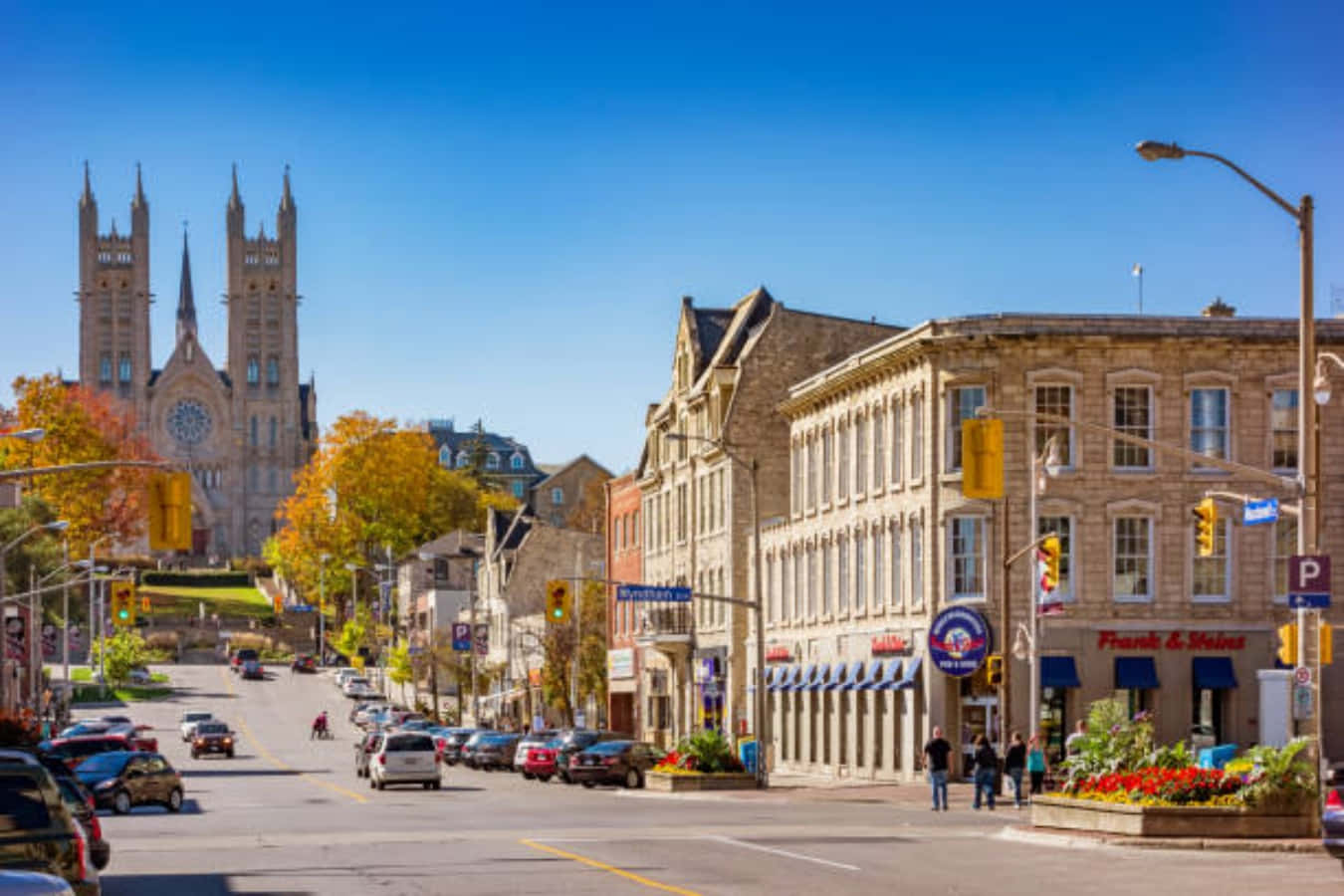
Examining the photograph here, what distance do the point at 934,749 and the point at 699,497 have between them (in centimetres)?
3649

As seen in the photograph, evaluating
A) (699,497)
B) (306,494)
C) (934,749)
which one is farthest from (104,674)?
(934,749)

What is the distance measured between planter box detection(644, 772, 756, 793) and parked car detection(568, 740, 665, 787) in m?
3.52

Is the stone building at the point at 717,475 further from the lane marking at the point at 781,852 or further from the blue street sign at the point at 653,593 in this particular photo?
the lane marking at the point at 781,852

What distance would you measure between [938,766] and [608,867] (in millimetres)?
16125

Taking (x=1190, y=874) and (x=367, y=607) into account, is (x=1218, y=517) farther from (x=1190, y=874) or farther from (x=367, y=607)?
(x=367, y=607)

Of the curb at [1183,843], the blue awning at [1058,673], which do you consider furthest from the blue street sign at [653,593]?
the curb at [1183,843]

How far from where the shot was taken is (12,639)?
7531cm

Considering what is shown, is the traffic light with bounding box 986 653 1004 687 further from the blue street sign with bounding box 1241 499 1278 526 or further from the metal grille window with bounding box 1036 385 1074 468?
the blue street sign with bounding box 1241 499 1278 526

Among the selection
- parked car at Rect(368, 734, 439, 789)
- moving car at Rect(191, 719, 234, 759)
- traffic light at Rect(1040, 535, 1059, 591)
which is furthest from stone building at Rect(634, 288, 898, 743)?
traffic light at Rect(1040, 535, 1059, 591)

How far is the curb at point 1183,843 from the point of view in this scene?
1080 inches

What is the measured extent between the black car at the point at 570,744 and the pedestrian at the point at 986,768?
736 inches

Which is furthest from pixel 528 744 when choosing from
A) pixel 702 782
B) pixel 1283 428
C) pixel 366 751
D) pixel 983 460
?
pixel 983 460

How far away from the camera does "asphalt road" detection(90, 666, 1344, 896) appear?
77.5ft

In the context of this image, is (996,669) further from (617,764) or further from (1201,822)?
(1201,822)
